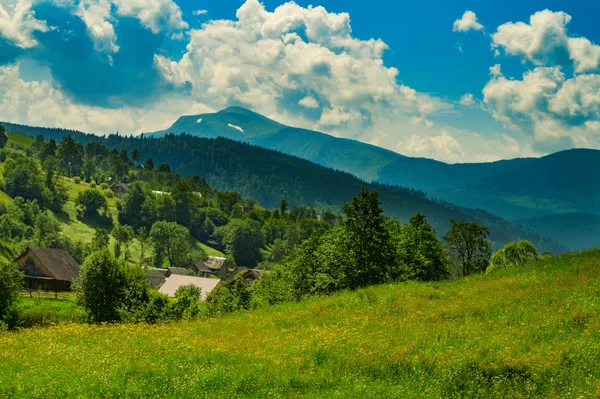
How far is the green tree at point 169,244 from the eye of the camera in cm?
17588

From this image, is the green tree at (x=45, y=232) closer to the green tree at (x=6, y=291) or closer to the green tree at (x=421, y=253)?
the green tree at (x=6, y=291)

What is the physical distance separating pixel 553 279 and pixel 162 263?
157 metres

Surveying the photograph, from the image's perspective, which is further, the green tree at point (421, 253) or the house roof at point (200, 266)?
the house roof at point (200, 266)

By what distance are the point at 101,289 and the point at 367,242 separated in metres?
23.8

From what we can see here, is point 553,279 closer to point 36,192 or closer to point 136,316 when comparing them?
point 136,316

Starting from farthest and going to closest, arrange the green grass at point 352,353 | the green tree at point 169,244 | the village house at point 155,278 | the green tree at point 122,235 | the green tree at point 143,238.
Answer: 1. the green tree at point 169,244
2. the green tree at point 143,238
3. the green tree at point 122,235
4. the village house at point 155,278
5. the green grass at point 352,353

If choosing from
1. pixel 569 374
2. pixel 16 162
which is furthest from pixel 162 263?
pixel 569 374

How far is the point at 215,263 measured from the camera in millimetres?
179625

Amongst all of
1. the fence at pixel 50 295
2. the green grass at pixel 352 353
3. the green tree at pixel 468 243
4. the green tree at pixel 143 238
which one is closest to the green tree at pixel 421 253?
the green tree at pixel 468 243

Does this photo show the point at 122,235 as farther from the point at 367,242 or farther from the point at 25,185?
the point at 367,242

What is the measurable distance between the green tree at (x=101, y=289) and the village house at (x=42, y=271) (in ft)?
188

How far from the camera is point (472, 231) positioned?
2763 inches

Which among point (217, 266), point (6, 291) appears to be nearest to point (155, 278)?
point (217, 266)

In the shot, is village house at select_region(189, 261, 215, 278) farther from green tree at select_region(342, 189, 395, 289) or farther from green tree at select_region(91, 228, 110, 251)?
green tree at select_region(342, 189, 395, 289)
